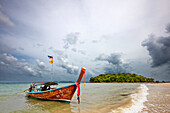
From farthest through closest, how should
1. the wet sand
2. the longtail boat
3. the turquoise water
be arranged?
the longtail boat → the turquoise water → the wet sand

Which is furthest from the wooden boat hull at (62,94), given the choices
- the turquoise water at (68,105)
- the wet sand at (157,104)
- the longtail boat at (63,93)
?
the wet sand at (157,104)

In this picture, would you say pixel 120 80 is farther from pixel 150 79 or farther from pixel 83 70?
pixel 83 70

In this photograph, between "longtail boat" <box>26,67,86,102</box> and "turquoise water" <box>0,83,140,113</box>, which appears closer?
"turquoise water" <box>0,83,140,113</box>

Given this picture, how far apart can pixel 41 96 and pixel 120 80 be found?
12474cm

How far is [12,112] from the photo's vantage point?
8914 millimetres

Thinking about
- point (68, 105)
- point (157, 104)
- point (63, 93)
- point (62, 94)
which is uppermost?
point (63, 93)

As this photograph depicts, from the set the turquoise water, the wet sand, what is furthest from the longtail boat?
the wet sand

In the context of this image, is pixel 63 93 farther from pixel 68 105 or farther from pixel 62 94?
pixel 68 105

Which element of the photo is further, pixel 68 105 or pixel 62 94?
pixel 62 94

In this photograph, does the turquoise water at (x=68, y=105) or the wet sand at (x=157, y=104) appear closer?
the wet sand at (x=157, y=104)

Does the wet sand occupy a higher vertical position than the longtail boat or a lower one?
lower

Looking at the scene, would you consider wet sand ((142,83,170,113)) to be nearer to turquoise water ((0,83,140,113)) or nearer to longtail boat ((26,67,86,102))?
turquoise water ((0,83,140,113))

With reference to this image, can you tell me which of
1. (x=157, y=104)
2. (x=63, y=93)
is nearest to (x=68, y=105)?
(x=63, y=93)

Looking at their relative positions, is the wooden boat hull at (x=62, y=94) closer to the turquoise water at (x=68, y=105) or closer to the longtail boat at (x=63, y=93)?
the longtail boat at (x=63, y=93)
